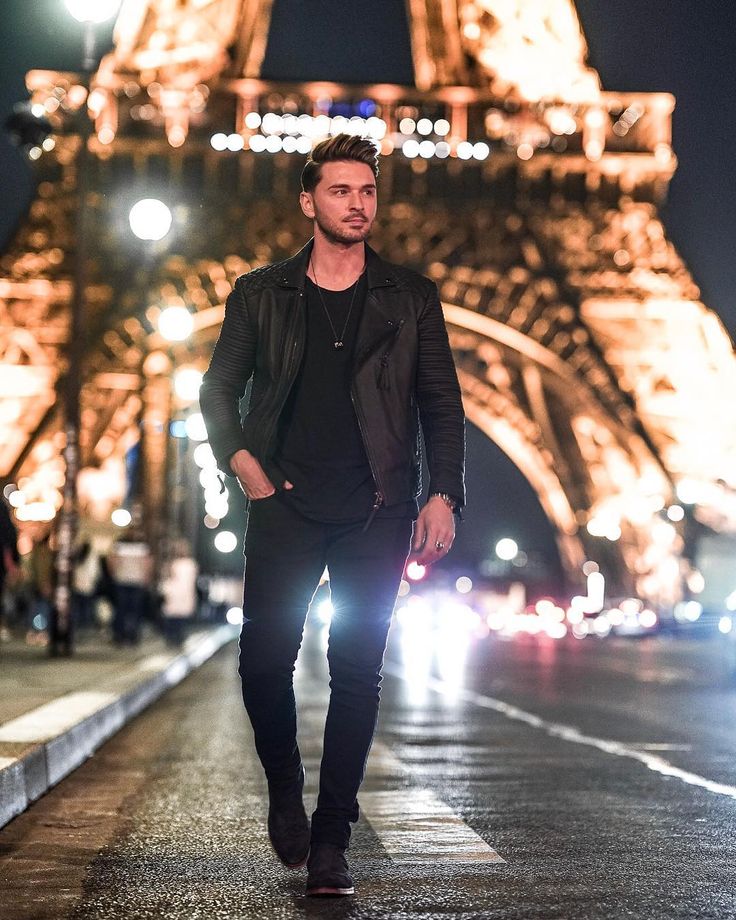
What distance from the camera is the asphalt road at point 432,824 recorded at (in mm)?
4355

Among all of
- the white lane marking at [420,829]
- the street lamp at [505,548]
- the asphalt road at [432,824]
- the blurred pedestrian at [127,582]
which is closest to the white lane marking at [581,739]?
the asphalt road at [432,824]

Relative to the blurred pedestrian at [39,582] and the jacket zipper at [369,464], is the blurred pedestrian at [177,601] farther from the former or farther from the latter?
the jacket zipper at [369,464]

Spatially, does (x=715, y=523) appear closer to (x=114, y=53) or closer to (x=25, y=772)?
(x=114, y=53)

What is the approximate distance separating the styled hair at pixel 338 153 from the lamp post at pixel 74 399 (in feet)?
40.5

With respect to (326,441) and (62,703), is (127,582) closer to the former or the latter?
(62,703)

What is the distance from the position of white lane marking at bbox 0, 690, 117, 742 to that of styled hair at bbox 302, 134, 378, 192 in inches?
124

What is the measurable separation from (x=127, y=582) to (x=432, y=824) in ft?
46.4

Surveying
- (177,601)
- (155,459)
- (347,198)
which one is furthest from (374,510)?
(155,459)

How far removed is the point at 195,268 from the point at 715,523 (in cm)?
1154

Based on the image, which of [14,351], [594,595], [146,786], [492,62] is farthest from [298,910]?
[594,595]

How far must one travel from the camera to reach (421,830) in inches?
224

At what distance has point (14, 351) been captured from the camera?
112 ft

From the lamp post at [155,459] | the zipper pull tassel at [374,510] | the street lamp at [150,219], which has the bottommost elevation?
the zipper pull tassel at [374,510]

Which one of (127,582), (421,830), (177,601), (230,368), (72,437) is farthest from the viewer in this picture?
(177,601)
